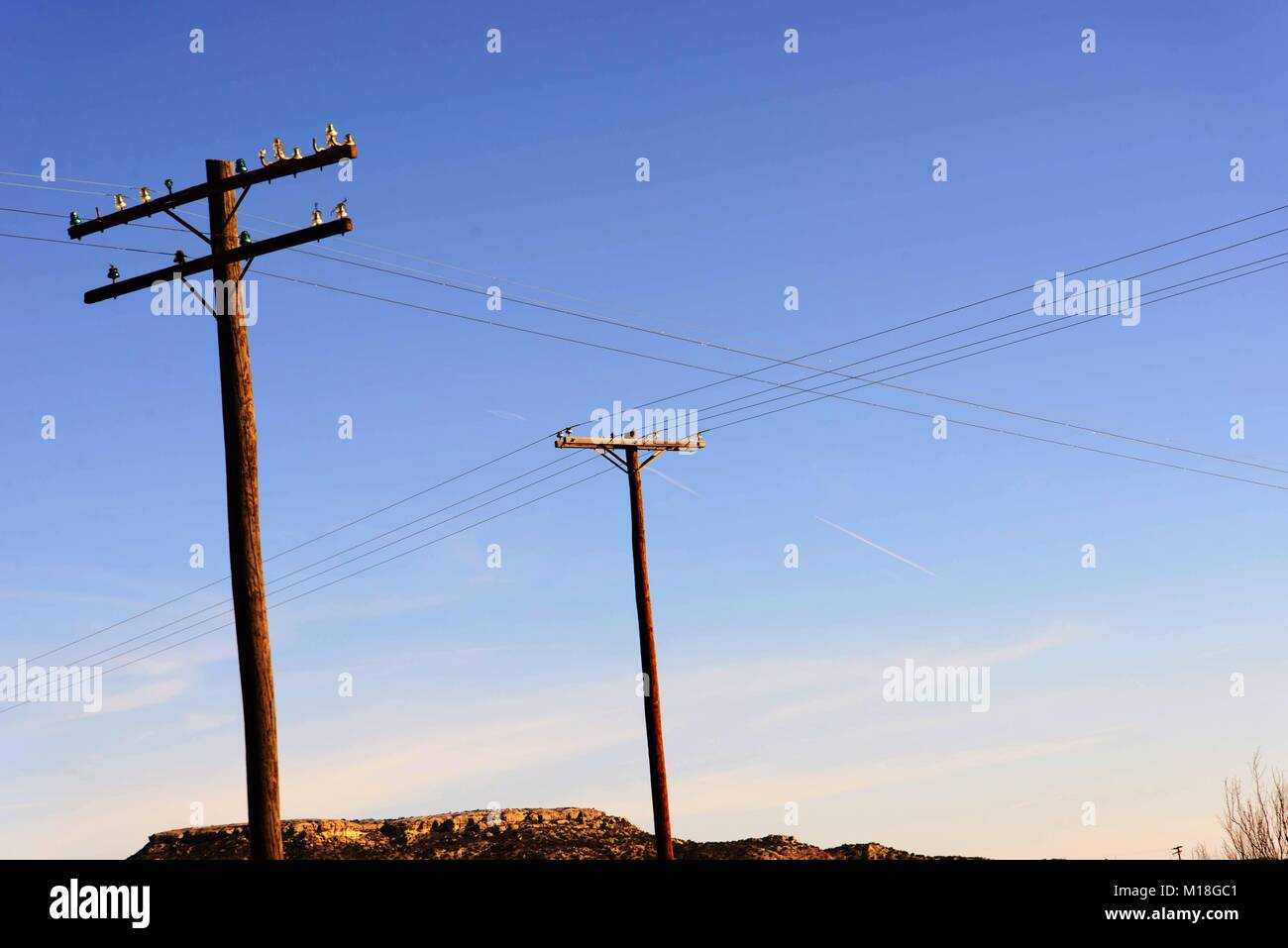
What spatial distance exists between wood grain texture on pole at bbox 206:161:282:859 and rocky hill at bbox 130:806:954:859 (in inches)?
1309

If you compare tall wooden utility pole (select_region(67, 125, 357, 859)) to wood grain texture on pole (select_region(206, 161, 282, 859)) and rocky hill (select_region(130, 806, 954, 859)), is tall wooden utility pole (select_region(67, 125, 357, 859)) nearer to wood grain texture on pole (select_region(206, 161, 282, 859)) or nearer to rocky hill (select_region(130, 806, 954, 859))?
wood grain texture on pole (select_region(206, 161, 282, 859))

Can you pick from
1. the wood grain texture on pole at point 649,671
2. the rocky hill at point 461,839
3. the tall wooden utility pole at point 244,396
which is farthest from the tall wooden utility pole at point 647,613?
the rocky hill at point 461,839

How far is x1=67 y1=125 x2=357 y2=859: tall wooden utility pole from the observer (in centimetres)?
1666

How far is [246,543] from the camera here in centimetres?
1714

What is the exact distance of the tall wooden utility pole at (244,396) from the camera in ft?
54.6

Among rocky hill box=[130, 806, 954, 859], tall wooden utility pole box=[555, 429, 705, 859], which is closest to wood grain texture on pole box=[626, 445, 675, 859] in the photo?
tall wooden utility pole box=[555, 429, 705, 859]

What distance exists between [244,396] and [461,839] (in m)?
42.4

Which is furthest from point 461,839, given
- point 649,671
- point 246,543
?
point 246,543

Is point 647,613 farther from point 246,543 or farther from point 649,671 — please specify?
point 246,543

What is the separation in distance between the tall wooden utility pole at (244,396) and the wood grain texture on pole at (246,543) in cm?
1
